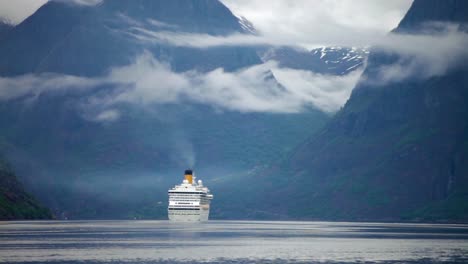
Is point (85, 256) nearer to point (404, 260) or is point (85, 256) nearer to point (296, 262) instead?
point (296, 262)

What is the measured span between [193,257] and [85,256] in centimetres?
1764

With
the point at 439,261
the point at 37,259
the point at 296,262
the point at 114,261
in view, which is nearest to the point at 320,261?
the point at 296,262

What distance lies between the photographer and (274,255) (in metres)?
191

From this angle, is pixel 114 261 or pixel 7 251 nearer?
pixel 114 261

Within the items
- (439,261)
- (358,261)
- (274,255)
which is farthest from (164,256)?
(439,261)

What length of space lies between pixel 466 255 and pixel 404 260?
1349 centimetres

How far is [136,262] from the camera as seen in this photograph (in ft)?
576

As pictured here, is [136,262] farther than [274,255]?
No

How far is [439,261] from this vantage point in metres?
177

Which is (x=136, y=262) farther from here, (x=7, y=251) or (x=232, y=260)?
(x=7, y=251)

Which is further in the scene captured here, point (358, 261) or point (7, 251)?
point (7, 251)

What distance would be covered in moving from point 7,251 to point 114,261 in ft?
87.2

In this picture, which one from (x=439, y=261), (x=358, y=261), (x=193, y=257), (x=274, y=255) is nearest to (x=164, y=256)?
(x=193, y=257)

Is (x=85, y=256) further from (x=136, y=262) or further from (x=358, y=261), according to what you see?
(x=358, y=261)
